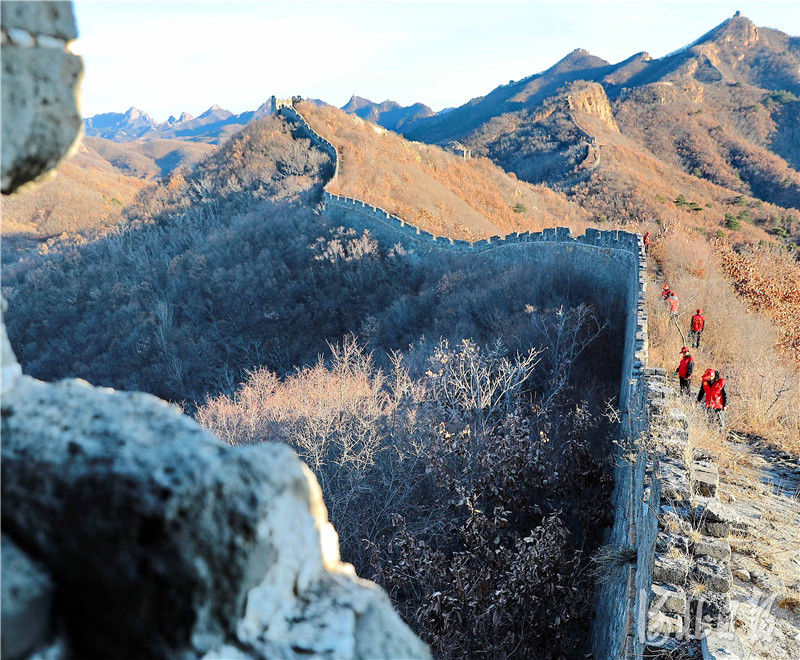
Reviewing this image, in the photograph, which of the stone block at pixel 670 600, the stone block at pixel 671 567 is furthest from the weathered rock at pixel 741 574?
the stone block at pixel 670 600

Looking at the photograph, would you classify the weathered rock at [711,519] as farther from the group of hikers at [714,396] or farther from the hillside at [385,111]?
the hillside at [385,111]

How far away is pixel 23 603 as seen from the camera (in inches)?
49.0

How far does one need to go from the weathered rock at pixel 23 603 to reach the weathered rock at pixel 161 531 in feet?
0.11

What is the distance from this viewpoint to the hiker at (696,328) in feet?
35.6

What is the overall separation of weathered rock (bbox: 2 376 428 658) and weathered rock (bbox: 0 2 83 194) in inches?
26.5

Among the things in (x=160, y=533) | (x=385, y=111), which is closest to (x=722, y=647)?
(x=160, y=533)

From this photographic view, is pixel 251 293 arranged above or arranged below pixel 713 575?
below

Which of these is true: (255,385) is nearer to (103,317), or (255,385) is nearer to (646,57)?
(103,317)

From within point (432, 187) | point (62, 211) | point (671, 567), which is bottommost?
point (62, 211)

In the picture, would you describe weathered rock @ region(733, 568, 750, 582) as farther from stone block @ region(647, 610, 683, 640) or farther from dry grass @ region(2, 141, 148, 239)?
dry grass @ region(2, 141, 148, 239)

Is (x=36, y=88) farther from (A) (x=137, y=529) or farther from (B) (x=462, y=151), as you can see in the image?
(B) (x=462, y=151)

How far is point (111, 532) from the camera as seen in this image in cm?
133

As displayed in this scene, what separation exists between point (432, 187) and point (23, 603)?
35415 mm

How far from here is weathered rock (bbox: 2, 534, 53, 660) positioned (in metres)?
1.21
